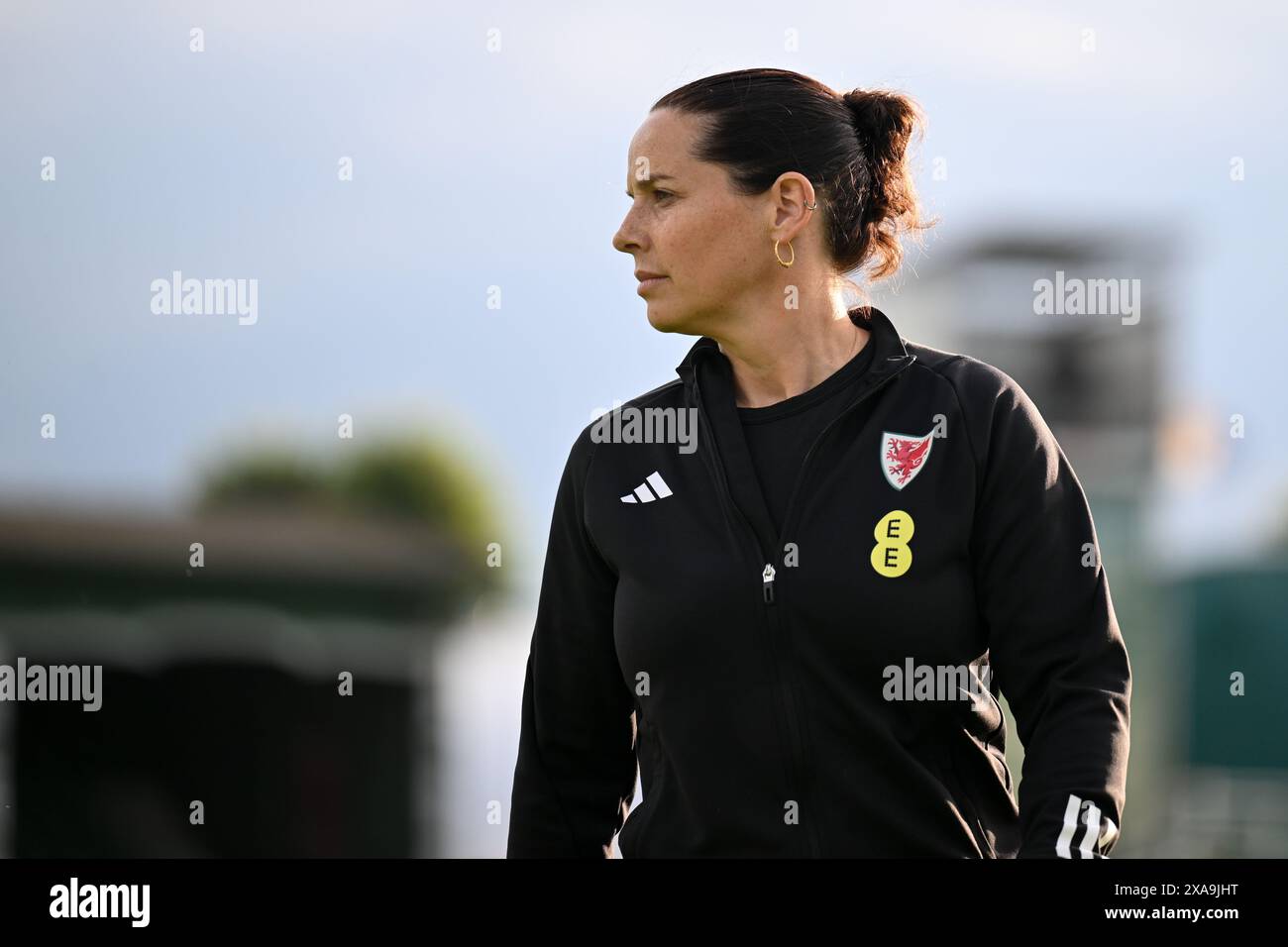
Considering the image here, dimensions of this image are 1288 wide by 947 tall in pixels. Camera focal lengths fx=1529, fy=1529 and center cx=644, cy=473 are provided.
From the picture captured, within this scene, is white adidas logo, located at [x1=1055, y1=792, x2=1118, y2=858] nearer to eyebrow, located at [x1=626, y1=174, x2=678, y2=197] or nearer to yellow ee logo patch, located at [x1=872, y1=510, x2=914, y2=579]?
yellow ee logo patch, located at [x1=872, y1=510, x2=914, y2=579]

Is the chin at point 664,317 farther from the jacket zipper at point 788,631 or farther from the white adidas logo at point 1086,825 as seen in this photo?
the white adidas logo at point 1086,825

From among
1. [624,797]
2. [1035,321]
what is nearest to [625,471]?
[624,797]

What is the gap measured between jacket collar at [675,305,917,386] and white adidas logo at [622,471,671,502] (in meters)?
0.22

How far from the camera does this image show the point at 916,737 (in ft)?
8.52

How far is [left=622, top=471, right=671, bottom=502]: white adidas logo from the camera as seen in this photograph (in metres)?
2.81

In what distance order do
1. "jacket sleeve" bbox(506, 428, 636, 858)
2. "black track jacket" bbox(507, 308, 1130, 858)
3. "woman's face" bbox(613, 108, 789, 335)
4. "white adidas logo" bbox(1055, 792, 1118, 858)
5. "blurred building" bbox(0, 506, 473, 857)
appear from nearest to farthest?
"white adidas logo" bbox(1055, 792, 1118, 858) → "black track jacket" bbox(507, 308, 1130, 858) → "woman's face" bbox(613, 108, 789, 335) → "jacket sleeve" bbox(506, 428, 636, 858) → "blurred building" bbox(0, 506, 473, 857)

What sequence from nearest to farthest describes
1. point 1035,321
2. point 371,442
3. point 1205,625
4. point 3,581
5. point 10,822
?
point 10,822, point 3,581, point 1035,321, point 1205,625, point 371,442

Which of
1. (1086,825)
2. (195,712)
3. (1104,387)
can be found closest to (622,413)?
(1086,825)

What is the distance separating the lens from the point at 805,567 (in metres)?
2.61

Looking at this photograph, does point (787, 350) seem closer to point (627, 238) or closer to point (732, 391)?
point (732, 391)

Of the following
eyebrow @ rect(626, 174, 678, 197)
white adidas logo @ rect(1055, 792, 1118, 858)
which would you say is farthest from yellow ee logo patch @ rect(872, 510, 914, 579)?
eyebrow @ rect(626, 174, 678, 197)

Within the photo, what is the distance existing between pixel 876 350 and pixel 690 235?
41cm
